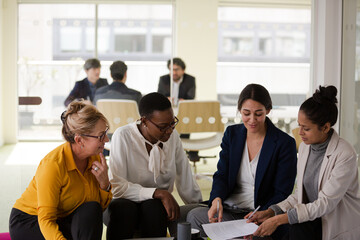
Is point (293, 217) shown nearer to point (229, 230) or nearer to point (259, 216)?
point (259, 216)

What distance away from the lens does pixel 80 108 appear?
2.46 meters

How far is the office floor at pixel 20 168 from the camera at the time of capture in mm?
4840

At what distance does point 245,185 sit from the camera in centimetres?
278

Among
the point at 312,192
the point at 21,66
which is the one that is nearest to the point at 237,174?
the point at 312,192

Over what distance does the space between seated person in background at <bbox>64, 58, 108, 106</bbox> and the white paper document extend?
123 inches

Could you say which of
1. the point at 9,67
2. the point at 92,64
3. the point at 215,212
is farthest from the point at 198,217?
the point at 9,67

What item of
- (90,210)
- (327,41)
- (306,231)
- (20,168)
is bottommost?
(20,168)

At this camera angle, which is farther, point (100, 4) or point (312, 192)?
point (100, 4)

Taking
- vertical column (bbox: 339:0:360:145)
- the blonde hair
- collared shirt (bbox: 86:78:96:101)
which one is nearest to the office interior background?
collared shirt (bbox: 86:78:96:101)

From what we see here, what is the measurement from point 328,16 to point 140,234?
312 centimetres

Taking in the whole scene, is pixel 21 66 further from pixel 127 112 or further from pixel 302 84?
pixel 302 84


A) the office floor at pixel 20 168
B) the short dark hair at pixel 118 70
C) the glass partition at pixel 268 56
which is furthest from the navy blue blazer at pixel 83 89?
the glass partition at pixel 268 56

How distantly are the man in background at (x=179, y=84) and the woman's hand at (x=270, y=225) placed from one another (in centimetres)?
295

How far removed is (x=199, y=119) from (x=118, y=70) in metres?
1.04
